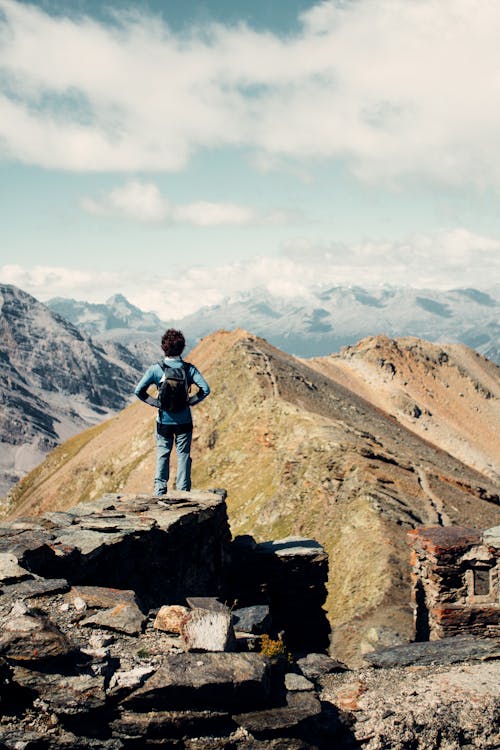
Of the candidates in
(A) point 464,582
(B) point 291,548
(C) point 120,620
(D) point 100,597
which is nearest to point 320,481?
(B) point 291,548

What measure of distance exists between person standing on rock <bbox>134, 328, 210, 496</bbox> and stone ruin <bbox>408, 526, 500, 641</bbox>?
288 inches

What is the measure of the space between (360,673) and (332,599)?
10353 millimetres

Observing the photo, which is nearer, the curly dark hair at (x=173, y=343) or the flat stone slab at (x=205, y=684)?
the flat stone slab at (x=205, y=684)

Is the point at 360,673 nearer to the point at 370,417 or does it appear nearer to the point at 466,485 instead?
the point at 466,485

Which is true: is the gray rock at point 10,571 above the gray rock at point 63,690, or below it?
above

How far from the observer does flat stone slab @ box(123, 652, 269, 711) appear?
28.6 feet

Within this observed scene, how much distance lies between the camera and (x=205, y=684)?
29.1 feet

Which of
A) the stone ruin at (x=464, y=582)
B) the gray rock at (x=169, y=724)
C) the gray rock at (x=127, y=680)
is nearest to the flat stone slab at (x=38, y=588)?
the gray rock at (x=127, y=680)

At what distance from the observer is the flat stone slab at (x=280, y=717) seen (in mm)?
9078

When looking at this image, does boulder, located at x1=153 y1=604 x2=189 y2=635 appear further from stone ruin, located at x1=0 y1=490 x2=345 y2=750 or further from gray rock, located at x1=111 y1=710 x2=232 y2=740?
gray rock, located at x1=111 y1=710 x2=232 y2=740

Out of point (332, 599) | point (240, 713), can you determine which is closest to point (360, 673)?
point (240, 713)

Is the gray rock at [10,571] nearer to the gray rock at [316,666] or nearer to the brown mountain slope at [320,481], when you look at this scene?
the gray rock at [316,666]

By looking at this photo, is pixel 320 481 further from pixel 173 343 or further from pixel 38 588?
pixel 38 588

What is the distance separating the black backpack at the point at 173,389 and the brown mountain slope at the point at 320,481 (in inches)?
366
